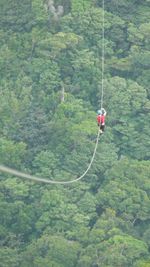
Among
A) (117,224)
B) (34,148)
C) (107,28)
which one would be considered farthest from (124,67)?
(117,224)

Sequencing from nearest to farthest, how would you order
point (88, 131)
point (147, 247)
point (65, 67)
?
point (147, 247), point (88, 131), point (65, 67)

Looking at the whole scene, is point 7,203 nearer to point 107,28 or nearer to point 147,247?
point 147,247

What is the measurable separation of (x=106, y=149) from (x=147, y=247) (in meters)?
5.92

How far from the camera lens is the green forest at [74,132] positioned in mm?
52344

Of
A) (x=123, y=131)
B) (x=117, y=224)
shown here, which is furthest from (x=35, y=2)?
(x=117, y=224)

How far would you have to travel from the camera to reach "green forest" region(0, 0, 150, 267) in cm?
5234

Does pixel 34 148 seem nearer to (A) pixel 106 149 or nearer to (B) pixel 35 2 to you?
(A) pixel 106 149

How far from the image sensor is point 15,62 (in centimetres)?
6091

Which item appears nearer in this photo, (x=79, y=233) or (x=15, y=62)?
(x=79, y=233)

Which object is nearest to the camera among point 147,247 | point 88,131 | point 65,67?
point 147,247

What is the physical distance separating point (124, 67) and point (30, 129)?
514 cm

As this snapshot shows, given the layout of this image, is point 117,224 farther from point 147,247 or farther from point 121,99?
point 121,99

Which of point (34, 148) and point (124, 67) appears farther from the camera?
point (124, 67)

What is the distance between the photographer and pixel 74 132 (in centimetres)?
5656
